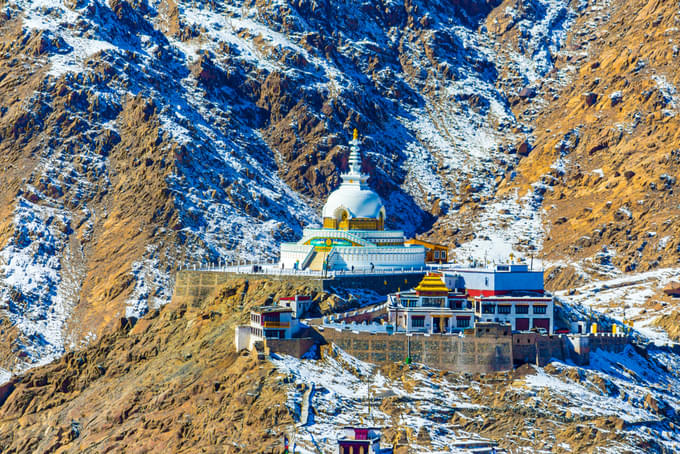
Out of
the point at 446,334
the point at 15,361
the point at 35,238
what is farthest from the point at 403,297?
the point at 35,238

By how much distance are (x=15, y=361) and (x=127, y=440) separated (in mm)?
51206

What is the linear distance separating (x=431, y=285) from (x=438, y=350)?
7.94m

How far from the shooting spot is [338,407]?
124 m

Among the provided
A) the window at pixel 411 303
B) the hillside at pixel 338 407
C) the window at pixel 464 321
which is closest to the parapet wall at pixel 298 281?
the hillside at pixel 338 407

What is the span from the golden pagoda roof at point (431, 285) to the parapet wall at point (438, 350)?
626 centimetres

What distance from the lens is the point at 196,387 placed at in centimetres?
13262

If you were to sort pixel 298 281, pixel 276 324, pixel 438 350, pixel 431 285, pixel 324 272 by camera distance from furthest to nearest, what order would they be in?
pixel 324 272, pixel 298 281, pixel 431 285, pixel 276 324, pixel 438 350

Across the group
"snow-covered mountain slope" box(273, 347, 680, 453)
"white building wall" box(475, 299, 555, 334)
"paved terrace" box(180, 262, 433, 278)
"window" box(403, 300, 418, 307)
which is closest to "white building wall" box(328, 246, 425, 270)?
"paved terrace" box(180, 262, 433, 278)

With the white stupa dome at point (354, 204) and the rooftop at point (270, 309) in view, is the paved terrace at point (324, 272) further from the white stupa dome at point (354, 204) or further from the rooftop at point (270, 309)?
the rooftop at point (270, 309)

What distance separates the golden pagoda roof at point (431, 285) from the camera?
136125mm

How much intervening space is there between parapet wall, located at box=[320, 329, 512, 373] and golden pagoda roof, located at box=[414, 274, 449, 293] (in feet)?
20.5

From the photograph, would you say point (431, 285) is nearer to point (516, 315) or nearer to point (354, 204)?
point (516, 315)

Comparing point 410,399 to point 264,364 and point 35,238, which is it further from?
point 35,238

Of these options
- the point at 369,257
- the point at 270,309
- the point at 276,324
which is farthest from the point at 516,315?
the point at 270,309
